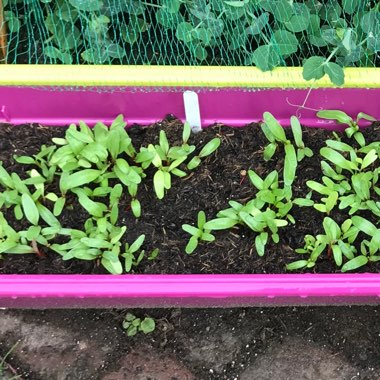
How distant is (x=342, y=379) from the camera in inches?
54.1

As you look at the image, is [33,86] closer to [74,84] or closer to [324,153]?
[74,84]

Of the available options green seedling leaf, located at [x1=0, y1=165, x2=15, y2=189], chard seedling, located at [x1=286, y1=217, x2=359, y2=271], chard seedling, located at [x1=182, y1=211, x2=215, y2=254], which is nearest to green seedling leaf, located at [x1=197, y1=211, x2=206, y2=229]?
chard seedling, located at [x1=182, y1=211, x2=215, y2=254]

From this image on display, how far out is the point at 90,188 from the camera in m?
1.27

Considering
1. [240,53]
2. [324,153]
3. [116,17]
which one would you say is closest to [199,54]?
[240,53]

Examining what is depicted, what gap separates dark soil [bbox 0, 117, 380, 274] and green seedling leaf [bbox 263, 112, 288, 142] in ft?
0.19

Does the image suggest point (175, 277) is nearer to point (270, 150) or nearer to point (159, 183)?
point (159, 183)

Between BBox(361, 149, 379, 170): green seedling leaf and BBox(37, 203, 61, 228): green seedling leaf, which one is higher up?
BBox(37, 203, 61, 228): green seedling leaf

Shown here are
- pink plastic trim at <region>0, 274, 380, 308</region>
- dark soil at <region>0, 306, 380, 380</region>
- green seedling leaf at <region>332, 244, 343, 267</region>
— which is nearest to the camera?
pink plastic trim at <region>0, 274, 380, 308</region>

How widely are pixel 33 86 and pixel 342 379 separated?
1035 millimetres

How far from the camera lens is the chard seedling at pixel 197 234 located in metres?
1.18

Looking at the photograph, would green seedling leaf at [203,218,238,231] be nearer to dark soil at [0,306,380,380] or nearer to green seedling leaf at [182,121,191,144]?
green seedling leaf at [182,121,191,144]

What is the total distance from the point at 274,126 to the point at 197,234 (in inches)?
12.3

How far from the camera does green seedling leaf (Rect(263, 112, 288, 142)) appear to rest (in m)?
1.27

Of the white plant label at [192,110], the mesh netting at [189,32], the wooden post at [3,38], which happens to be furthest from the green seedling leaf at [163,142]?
the wooden post at [3,38]
